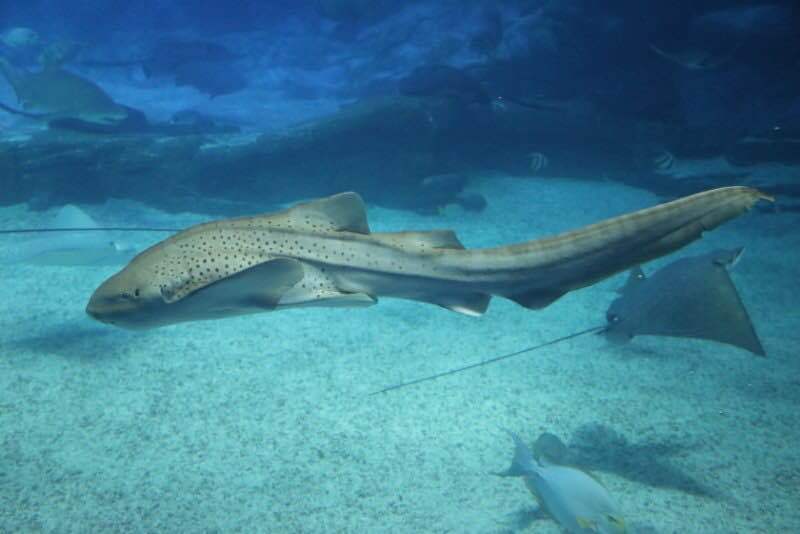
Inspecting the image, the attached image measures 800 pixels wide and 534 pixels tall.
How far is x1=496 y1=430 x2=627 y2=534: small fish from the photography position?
233 cm

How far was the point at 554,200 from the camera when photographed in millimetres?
10344

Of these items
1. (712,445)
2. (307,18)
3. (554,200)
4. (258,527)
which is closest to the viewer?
(258,527)

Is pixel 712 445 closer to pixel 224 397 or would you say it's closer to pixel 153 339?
pixel 224 397

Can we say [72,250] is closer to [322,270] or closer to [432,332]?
[432,332]

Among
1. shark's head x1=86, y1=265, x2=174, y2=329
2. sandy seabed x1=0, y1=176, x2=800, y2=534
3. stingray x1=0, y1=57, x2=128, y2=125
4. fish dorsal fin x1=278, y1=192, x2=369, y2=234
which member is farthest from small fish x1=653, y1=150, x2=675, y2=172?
stingray x1=0, y1=57, x2=128, y2=125

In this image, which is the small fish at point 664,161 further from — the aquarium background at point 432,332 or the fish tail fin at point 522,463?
the fish tail fin at point 522,463

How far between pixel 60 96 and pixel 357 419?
11.9 meters

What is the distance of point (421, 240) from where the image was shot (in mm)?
2014

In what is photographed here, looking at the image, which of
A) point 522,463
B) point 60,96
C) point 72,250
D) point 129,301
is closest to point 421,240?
point 129,301

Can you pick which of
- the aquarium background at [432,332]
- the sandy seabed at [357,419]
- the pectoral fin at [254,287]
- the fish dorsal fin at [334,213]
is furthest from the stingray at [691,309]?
the pectoral fin at [254,287]

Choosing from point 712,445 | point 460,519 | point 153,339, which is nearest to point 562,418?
point 712,445

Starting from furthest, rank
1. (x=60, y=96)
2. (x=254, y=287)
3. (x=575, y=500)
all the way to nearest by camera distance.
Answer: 1. (x=60, y=96)
2. (x=575, y=500)
3. (x=254, y=287)

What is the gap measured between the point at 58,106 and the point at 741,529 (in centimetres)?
1416

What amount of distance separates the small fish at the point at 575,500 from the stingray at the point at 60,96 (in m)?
12.3
